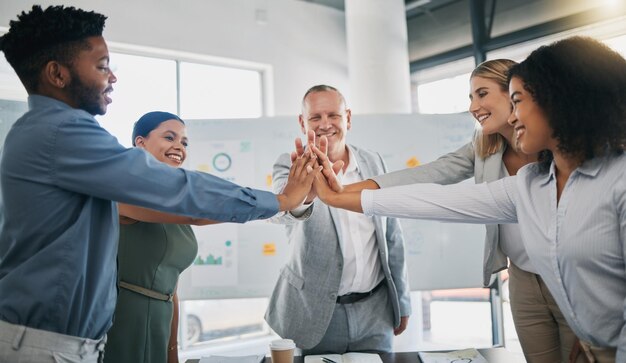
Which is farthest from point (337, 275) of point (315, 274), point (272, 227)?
point (272, 227)

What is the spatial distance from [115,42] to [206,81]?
97cm

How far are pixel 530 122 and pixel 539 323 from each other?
0.81m

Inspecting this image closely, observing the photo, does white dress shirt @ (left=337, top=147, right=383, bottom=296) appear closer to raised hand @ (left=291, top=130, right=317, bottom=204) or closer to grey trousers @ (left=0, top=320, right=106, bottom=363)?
raised hand @ (left=291, top=130, right=317, bottom=204)

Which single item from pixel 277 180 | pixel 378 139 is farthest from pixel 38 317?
pixel 378 139

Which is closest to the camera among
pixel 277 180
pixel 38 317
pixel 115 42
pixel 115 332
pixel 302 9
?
pixel 38 317

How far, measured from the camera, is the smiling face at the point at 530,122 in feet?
4.87

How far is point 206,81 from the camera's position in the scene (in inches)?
200

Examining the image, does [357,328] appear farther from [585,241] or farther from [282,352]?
[585,241]

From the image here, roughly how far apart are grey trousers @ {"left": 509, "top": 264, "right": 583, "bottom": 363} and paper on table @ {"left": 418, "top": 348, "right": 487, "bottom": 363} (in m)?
0.23

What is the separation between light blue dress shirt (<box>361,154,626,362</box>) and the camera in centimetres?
131

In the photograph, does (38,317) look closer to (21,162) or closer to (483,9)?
(21,162)

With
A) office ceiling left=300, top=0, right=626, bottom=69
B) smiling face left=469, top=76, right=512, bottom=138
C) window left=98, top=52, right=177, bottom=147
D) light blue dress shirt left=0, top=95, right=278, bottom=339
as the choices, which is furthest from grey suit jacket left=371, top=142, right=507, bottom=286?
office ceiling left=300, top=0, right=626, bottom=69

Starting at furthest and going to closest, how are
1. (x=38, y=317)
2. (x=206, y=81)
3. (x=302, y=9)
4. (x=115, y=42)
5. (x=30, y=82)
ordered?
1. (x=302, y=9)
2. (x=206, y=81)
3. (x=115, y=42)
4. (x=30, y=82)
5. (x=38, y=317)

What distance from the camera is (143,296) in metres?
1.82
